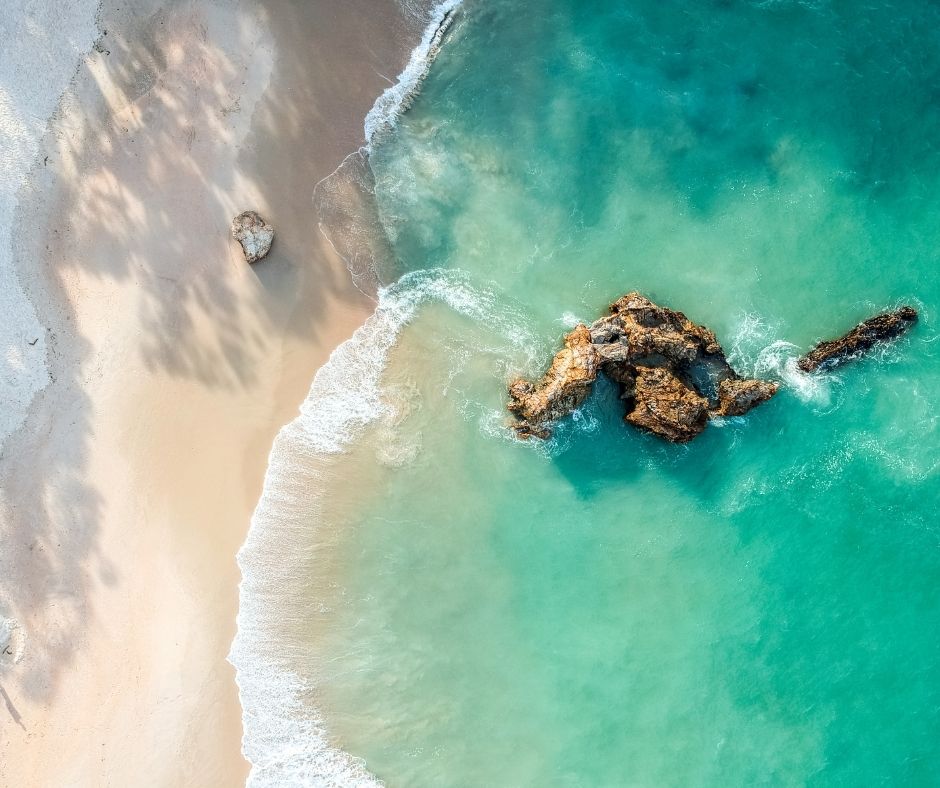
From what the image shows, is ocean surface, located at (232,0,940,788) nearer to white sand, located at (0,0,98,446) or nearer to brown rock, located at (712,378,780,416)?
brown rock, located at (712,378,780,416)

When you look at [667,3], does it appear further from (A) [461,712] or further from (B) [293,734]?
(B) [293,734]

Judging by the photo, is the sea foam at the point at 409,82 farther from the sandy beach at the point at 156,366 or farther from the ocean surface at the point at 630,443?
the sandy beach at the point at 156,366

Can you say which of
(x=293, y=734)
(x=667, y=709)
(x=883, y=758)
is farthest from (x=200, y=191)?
(x=883, y=758)

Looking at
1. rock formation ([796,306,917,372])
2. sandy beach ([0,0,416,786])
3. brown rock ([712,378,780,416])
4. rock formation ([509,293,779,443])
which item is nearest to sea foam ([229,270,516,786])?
sandy beach ([0,0,416,786])

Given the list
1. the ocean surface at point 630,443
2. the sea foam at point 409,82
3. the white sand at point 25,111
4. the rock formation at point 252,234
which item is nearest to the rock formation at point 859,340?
the ocean surface at point 630,443

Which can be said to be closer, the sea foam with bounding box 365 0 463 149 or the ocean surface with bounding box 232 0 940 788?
the ocean surface with bounding box 232 0 940 788

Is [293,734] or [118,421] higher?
[118,421]

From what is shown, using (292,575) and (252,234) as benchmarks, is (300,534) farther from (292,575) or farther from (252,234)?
(252,234)
